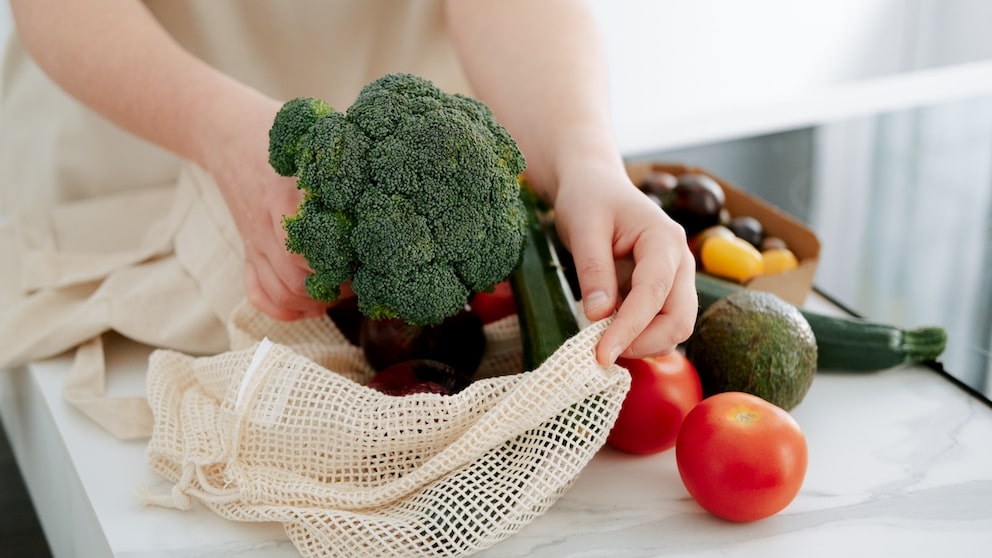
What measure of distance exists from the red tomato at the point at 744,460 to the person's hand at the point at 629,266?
3.2 inches

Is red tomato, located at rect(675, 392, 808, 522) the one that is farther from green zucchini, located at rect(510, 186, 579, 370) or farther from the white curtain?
the white curtain

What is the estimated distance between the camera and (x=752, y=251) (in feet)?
3.58

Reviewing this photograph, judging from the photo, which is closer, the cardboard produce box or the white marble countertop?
the white marble countertop

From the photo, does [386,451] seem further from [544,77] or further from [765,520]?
[544,77]

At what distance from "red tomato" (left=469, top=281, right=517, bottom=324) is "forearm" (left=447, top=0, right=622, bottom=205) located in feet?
0.39

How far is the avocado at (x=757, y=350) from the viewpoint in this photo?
87cm

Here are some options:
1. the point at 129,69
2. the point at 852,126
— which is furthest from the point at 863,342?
the point at 852,126

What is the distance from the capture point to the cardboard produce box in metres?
1.06

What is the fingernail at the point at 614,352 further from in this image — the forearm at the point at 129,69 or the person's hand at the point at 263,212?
the forearm at the point at 129,69

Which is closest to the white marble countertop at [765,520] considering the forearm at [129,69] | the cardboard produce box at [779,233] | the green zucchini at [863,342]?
the green zucchini at [863,342]

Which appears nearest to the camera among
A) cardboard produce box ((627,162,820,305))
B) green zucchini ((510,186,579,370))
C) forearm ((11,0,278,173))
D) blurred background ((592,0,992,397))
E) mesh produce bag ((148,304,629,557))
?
mesh produce bag ((148,304,629,557))

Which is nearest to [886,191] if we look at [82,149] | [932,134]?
[932,134]

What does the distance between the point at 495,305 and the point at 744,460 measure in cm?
37

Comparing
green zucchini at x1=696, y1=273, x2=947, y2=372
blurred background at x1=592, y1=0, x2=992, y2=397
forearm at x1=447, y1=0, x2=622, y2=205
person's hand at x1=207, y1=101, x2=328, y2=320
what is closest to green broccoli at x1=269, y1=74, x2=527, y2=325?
person's hand at x1=207, y1=101, x2=328, y2=320
